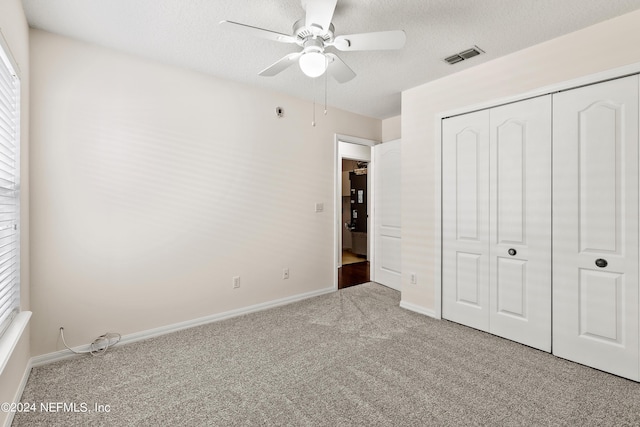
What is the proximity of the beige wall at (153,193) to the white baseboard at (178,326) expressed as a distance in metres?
0.05

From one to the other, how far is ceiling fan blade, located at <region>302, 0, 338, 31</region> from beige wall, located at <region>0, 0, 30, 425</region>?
5.36 ft

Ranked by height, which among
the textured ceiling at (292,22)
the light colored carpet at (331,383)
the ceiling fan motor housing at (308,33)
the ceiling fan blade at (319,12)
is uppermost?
the textured ceiling at (292,22)

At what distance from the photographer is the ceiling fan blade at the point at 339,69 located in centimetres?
209

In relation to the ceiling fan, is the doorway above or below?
below

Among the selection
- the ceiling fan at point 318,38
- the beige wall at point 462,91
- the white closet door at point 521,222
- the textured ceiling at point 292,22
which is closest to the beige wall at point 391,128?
the beige wall at point 462,91

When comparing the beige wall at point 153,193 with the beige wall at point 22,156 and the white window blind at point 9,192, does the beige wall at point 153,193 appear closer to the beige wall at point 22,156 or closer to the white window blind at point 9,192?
the beige wall at point 22,156

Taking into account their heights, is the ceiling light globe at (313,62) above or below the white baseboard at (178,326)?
above

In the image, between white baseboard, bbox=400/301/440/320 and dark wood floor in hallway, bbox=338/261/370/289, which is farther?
dark wood floor in hallway, bbox=338/261/370/289

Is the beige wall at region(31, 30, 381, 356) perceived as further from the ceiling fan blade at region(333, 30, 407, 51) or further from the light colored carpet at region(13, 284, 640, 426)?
the ceiling fan blade at region(333, 30, 407, 51)

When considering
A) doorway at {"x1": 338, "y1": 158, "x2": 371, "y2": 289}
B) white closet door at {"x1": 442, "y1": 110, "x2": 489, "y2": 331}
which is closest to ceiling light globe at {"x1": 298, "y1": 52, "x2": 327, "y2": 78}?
white closet door at {"x1": 442, "y1": 110, "x2": 489, "y2": 331}

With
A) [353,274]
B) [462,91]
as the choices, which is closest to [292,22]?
[462,91]

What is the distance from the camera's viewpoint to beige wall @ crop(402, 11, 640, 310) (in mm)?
2141

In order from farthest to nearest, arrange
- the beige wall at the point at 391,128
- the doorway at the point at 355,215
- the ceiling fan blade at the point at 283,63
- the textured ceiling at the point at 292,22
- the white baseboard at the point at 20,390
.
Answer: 1. the doorway at the point at 355,215
2. the beige wall at the point at 391,128
3. the ceiling fan blade at the point at 283,63
4. the textured ceiling at the point at 292,22
5. the white baseboard at the point at 20,390

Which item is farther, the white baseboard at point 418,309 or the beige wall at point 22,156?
the white baseboard at point 418,309
